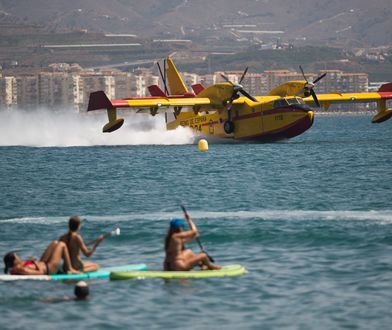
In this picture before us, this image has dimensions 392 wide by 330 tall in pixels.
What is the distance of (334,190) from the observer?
4534cm

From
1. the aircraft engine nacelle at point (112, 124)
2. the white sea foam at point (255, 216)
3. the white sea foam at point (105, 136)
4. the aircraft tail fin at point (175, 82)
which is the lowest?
the white sea foam at point (255, 216)

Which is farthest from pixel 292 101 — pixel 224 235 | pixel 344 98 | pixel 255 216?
pixel 224 235

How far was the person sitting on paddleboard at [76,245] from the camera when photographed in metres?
24.2

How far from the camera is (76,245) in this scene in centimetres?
2438

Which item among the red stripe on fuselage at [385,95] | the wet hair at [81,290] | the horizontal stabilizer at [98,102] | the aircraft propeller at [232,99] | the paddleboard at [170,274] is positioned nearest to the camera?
the wet hair at [81,290]

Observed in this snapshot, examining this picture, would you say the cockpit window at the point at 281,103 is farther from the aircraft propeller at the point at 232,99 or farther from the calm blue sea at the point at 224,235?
the calm blue sea at the point at 224,235

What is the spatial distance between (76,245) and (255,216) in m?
Result: 11.8

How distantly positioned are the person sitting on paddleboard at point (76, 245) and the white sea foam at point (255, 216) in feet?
31.5

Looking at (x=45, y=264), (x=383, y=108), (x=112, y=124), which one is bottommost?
(x=45, y=264)

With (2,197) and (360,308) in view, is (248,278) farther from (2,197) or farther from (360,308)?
(2,197)

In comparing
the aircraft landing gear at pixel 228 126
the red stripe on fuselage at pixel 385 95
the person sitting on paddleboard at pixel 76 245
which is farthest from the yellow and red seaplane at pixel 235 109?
the person sitting on paddleboard at pixel 76 245

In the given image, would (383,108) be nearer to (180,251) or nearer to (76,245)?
(180,251)

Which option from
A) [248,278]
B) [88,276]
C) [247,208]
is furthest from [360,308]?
[247,208]

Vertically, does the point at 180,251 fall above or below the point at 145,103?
below
